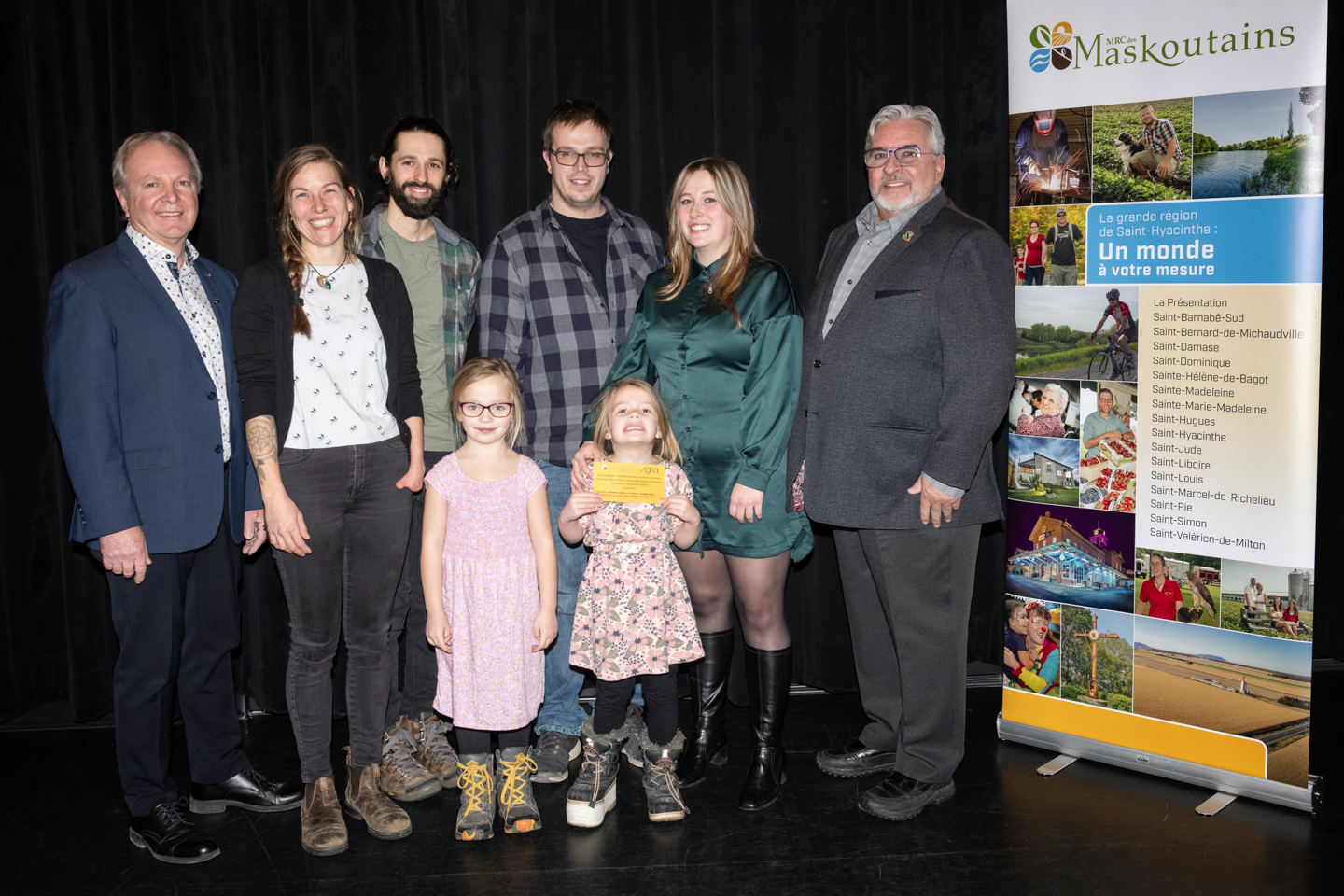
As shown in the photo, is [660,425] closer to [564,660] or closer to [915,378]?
[915,378]

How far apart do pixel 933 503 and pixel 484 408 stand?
1250 millimetres

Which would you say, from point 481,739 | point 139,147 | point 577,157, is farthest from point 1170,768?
point 139,147

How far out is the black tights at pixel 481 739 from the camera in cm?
259

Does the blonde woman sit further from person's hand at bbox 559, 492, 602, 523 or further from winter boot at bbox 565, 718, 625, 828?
winter boot at bbox 565, 718, 625, 828

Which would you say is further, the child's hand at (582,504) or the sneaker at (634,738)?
the sneaker at (634,738)

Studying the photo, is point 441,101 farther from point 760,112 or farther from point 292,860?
point 292,860

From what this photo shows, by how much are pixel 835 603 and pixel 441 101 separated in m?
2.50

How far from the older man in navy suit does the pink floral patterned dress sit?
0.67 m

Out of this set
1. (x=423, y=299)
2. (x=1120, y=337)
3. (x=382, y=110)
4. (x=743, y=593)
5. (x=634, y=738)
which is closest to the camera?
(x=743, y=593)

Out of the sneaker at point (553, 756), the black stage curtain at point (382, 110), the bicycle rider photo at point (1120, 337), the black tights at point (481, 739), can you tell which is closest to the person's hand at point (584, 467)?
the black tights at point (481, 739)

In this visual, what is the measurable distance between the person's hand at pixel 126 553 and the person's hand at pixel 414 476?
676 millimetres

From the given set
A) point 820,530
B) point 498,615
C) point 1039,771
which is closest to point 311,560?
point 498,615

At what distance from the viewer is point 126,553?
2.42 metres

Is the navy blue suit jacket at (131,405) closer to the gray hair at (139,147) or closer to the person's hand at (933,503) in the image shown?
the gray hair at (139,147)
